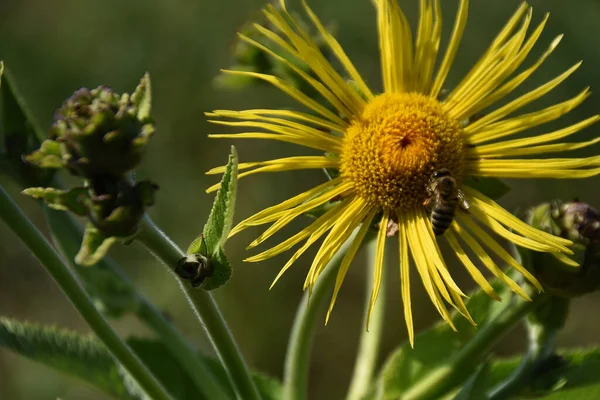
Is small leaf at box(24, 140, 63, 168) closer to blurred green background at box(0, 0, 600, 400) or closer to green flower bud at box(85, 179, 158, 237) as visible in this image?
green flower bud at box(85, 179, 158, 237)

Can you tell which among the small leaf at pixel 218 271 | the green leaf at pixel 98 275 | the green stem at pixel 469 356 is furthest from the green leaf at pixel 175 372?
the small leaf at pixel 218 271

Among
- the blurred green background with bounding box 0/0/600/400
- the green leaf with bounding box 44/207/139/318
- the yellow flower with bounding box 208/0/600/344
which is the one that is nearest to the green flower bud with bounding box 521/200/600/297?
the yellow flower with bounding box 208/0/600/344

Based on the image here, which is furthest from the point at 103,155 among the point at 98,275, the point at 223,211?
the point at 98,275

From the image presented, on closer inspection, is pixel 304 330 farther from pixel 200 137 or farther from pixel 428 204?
pixel 200 137

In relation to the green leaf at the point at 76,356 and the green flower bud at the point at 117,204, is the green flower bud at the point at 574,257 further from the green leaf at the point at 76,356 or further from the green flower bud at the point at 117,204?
Result: the green leaf at the point at 76,356

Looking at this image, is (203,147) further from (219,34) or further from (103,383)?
(103,383)

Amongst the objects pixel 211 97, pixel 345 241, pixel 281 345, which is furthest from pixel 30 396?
pixel 345 241
